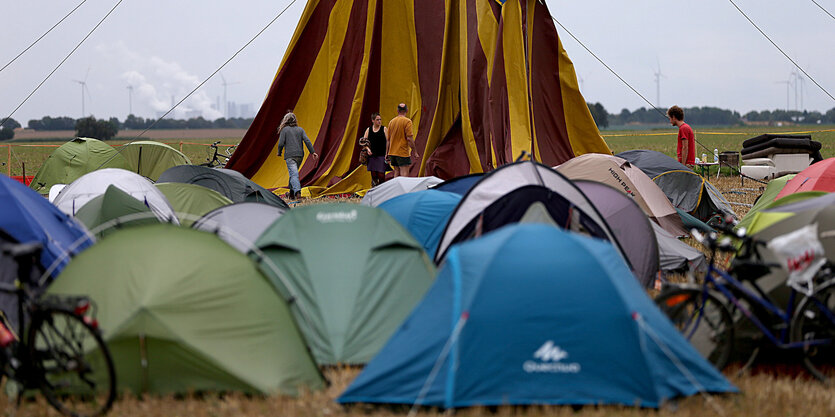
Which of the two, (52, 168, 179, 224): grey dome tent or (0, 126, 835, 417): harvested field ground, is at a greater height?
(52, 168, 179, 224): grey dome tent

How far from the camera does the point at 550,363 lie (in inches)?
184

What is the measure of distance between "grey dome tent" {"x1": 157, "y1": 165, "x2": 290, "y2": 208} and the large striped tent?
3617mm

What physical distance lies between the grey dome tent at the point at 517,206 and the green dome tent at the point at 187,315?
6.78ft

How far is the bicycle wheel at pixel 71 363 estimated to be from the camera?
15.1 feet

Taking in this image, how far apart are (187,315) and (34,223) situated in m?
1.97

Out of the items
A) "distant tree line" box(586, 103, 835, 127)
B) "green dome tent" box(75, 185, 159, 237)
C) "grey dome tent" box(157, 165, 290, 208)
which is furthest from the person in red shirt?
"distant tree line" box(586, 103, 835, 127)

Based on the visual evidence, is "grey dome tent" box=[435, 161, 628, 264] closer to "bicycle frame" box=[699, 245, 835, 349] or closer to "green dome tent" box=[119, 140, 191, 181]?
"bicycle frame" box=[699, 245, 835, 349]

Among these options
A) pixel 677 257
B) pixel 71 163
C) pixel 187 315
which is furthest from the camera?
pixel 71 163

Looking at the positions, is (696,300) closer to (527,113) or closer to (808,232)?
(808,232)

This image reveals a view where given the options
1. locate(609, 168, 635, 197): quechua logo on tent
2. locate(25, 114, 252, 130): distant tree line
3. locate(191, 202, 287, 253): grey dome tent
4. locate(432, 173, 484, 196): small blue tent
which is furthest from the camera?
locate(25, 114, 252, 130): distant tree line

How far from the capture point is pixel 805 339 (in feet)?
17.4

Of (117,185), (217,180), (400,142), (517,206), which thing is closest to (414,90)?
(400,142)

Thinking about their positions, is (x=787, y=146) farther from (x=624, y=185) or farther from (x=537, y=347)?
(x=537, y=347)

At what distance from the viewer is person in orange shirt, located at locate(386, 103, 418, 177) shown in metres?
15.2
